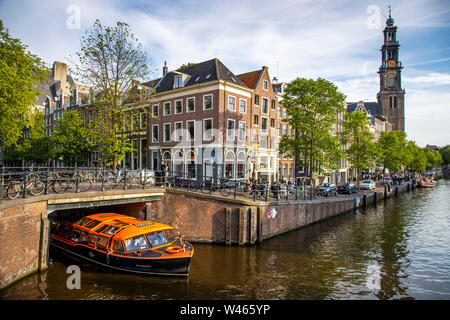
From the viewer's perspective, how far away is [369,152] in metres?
45.2

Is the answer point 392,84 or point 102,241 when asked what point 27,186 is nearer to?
point 102,241

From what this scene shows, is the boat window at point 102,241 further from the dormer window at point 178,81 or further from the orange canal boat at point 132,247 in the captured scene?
the dormer window at point 178,81

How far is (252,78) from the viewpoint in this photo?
3675 centimetres

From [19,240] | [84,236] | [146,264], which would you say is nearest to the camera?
[19,240]

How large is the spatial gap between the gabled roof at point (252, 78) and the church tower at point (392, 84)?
9169 centimetres

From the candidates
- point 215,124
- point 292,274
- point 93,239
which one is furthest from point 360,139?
point 93,239

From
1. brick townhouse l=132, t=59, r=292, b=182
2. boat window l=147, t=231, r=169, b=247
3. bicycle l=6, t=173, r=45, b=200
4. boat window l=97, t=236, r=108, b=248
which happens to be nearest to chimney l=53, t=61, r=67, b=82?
brick townhouse l=132, t=59, r=292, b=182

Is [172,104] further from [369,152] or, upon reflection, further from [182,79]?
[369,152]

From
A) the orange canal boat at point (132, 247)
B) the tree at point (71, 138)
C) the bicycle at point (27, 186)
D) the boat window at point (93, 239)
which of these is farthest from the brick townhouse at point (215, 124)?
the bicycle at point (27, 186)

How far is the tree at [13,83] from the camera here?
18109 mm

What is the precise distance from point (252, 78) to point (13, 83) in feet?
84.6

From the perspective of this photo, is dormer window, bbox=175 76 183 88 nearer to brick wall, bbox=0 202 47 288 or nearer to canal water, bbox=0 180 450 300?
canal water, bbox=0 180 450 300

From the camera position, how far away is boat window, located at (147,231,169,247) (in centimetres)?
1391
